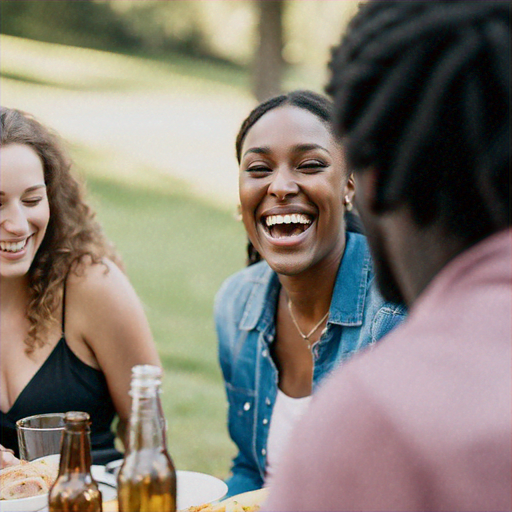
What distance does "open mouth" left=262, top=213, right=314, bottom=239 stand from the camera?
300 centimetres

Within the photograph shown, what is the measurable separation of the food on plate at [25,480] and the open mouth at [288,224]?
1.22 metres

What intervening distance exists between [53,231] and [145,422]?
189 cm

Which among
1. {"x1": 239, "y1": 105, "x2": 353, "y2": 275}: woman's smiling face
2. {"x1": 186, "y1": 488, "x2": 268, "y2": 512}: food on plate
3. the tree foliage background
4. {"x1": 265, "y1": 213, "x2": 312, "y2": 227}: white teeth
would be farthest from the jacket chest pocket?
the tree foliage background

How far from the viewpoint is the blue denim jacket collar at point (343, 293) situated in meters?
3.08

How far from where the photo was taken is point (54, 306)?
3260mm

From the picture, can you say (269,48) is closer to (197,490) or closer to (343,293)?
(343,293)

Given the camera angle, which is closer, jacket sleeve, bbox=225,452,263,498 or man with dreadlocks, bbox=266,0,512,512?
man with dreadlocks, bbox=266,0,512,512

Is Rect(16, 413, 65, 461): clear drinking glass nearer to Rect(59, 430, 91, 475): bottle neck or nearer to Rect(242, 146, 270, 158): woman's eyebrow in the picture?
Rect(59, 430, 91, 475): bottle neck

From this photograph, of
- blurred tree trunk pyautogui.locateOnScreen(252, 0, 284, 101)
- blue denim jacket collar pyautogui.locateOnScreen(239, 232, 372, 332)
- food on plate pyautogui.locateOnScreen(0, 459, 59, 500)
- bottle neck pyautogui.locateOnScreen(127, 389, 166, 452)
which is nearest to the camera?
bottle neck pyautogui.locateOnScreen(127, 389, 166, 452)

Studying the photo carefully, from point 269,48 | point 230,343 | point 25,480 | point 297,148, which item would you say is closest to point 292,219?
point 297,148

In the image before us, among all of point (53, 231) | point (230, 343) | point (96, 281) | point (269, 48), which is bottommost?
point (230, 343)

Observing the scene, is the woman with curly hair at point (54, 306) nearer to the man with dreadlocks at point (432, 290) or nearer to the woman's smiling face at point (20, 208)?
the woman's smiling face at point (20, 208)

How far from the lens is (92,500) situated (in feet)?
5.72

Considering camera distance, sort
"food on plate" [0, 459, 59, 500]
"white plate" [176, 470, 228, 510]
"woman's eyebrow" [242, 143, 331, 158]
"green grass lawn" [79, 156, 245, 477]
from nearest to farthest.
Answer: "food on plate" [0, 459, 59, 500]
"white plate" [176, 470, 228, 510]
"woman's eyebrow" [242, 143, 331, 158]
"green grass lawn" [79, 156, 245, 477]
